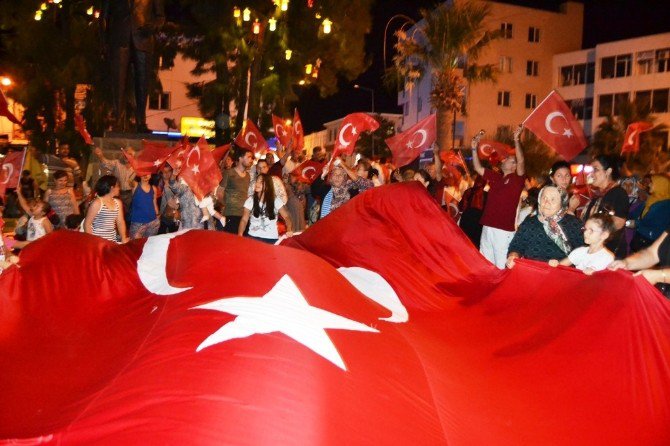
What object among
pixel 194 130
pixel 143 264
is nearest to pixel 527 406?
pixel 143 264

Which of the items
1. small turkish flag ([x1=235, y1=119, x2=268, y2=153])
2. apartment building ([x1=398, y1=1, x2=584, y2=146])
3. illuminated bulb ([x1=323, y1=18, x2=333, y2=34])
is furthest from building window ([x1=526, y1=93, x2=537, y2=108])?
small turkish flag ([x1=235, y1=119, x2=268, y2=153])

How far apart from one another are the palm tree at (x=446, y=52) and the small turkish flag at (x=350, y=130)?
1428 centimetres

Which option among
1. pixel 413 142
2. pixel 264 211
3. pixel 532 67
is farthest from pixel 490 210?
pixel 532 67

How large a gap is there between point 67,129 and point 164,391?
34.7m

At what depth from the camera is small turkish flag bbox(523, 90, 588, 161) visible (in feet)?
33.2

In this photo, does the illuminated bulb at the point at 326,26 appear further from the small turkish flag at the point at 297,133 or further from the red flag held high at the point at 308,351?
the red flag held high at the point at 308,351

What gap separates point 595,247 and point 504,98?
53.0 metres

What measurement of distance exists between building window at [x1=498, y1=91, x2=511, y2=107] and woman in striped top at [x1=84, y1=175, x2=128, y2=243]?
167 ft

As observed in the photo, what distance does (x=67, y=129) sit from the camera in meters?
36.0

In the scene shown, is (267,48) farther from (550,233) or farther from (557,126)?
(550,233)

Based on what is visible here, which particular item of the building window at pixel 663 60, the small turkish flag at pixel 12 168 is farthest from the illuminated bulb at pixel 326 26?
the building window at pixel 663 60

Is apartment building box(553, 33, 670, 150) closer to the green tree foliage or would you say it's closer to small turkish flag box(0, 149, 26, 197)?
the green tree foliage

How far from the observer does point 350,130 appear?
1430 centimetres

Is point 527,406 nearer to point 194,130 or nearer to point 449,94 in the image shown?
point 449,94
